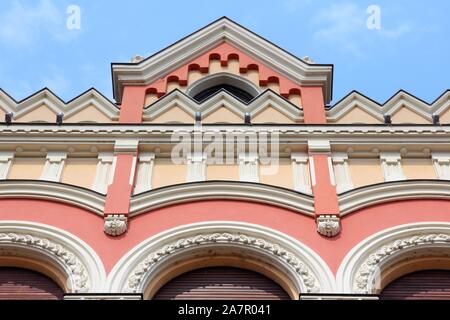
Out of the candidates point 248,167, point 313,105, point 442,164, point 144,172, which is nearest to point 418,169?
point 442,164

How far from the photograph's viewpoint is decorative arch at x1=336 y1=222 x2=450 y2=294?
9977mm

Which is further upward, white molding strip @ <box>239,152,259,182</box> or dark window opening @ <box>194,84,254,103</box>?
dark window opening @ <box>194,84,254,103</box>

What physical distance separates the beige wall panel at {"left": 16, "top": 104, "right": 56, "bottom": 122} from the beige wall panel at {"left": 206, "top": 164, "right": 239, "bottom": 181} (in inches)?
129

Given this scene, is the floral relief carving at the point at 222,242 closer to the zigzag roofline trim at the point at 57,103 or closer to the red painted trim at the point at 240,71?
the red painted trim at the point at 240,71

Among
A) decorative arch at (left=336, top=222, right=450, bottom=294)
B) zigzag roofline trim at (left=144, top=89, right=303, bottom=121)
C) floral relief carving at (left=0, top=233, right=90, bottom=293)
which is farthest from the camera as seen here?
zigzag roofline trim at (left=144, top=89, right=303, bottom=121)

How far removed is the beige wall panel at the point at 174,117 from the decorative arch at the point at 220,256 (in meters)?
2.89

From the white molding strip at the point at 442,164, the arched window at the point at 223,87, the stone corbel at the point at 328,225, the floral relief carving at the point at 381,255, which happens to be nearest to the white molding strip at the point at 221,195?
the stone corbel at the point at 328,225

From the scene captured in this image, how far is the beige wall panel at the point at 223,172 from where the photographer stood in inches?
465

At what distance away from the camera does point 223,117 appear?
42.9 ft

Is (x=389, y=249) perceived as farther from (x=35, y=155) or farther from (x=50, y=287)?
(x=35, y=155)

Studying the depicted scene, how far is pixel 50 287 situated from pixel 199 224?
7.74ft

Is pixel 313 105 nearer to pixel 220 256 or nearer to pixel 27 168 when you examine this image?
pixel 220 256

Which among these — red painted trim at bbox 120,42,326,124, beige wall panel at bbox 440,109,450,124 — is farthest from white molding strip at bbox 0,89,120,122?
beige wall panel at bbox 440,109,450,124

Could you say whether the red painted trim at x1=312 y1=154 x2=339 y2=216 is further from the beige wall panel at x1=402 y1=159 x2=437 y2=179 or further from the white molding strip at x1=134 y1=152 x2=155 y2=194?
the white molding strip at x1=134 y1=152 x2=155 y2=194
